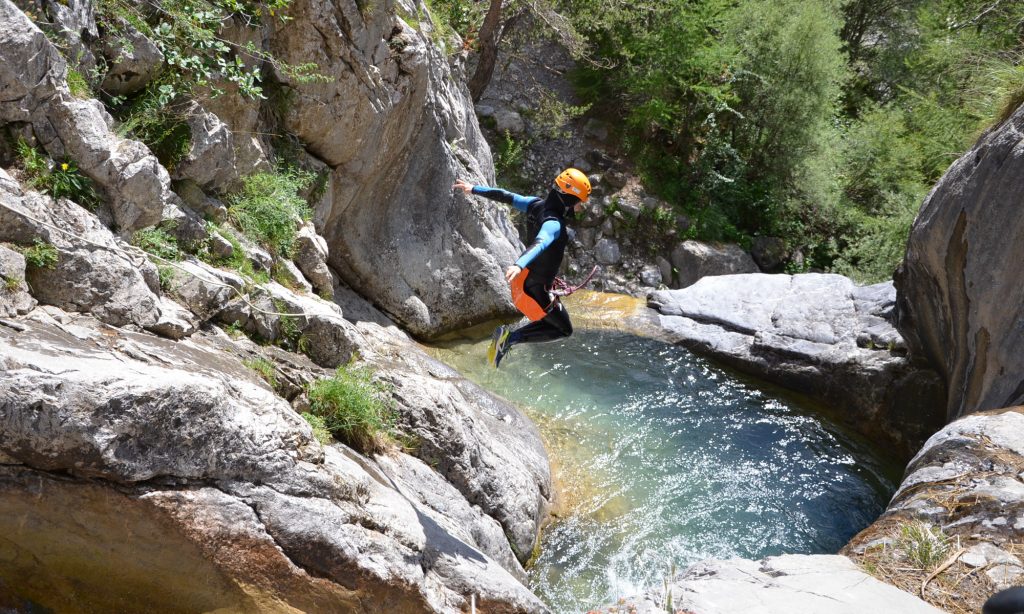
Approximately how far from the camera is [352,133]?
10.3m

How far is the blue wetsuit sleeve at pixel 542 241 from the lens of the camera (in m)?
6.37

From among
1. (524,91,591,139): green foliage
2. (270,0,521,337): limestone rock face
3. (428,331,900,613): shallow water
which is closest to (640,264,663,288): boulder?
(524,91,591,139): green foliage

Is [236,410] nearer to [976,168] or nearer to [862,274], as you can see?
[976,168]

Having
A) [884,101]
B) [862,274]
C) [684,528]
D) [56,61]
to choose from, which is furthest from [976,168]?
[884,101]

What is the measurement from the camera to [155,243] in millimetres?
6406

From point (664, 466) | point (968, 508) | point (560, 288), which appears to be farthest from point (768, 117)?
point (968, 508)

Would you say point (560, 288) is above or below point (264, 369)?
above

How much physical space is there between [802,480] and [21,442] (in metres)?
9.31

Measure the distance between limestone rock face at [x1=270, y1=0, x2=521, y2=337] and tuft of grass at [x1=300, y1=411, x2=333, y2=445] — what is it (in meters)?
4.78

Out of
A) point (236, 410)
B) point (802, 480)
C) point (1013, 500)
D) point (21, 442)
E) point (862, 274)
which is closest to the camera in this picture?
point (21, 442)

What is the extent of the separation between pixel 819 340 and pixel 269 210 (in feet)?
31.7

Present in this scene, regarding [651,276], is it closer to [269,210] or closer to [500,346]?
[500,346]

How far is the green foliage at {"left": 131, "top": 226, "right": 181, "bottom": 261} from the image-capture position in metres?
6.36

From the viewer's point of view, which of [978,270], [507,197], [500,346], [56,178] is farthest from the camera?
[978,270]
